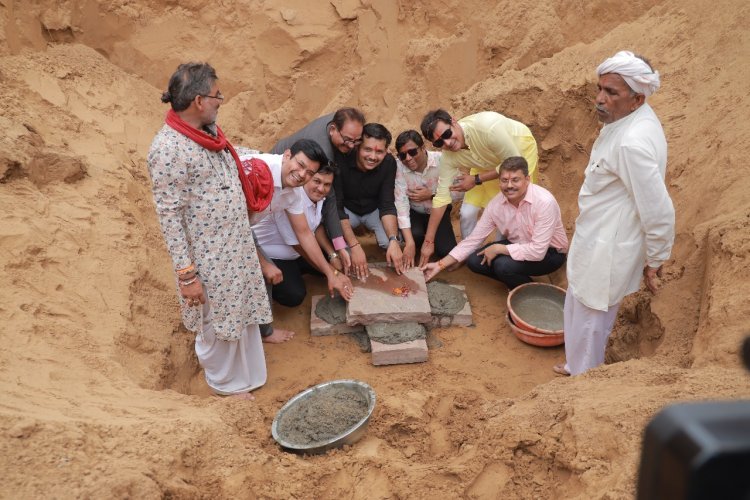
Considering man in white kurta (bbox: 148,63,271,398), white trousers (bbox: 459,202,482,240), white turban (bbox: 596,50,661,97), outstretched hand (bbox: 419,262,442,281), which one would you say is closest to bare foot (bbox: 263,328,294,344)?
man in white kurta (bbox: 148,63,271,398)

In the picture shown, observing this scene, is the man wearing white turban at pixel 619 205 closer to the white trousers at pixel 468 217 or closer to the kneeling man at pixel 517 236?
the kneeling man at pixel 517 236

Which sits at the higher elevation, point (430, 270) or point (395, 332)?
point (430, 270)

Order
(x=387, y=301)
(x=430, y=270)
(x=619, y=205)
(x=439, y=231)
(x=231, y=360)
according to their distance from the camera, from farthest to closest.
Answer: (x=439, y=231)
(x=430, y=270)
(x=387, y=301)
(x=231, y=360)
(x=619, y=205)

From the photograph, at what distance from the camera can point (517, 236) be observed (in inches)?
181

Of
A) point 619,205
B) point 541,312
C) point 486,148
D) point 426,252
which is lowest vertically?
point 541,312

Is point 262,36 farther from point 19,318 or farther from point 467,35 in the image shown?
point 19,318

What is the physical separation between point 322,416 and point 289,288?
4.71ft

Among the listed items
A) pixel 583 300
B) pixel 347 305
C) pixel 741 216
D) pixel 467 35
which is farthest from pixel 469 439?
pixel 467 35

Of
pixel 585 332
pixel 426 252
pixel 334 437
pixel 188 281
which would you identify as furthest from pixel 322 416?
pixel 426 252

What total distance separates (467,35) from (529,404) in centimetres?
442

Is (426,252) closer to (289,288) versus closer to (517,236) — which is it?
(517,236)

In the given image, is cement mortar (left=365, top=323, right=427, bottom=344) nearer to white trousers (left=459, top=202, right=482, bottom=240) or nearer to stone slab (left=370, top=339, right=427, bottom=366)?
→ stone slab (left=370, top=339, right=427, bottom=366)

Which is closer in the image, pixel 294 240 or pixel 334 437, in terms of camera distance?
pixel 334 437

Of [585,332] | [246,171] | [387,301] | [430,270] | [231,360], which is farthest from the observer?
[430,270]
